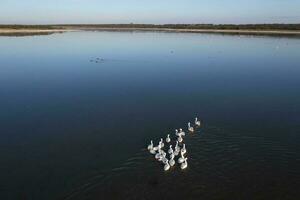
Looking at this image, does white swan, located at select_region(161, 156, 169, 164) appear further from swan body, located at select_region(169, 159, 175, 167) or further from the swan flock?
swan body, located at select_region(169, 159, 175, 167)

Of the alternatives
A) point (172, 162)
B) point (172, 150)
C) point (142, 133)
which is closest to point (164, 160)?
point (172, 162)

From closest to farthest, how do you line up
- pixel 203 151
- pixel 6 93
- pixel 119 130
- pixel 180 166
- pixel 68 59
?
1. pixel 180 166
2. pixel 203 151
3. pixel 119 130
4. pixel 6 93
5. pixel 68 59

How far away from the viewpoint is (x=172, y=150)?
17953 mm

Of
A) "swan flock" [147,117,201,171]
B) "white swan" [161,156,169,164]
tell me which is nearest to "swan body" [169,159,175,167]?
"swan flock" [147,117,201,171]

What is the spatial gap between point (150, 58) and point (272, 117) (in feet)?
107

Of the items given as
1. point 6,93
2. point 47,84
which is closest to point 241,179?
point 6,93

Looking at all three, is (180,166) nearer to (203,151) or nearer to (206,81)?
(203,151)

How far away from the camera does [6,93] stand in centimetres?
2977

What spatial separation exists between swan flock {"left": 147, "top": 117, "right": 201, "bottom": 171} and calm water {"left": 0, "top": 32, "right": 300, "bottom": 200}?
32 cm

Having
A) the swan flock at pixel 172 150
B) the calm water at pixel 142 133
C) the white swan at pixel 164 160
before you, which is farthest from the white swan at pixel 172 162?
the calm water at pixel 142 133

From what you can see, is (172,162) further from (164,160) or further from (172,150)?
(172,150)

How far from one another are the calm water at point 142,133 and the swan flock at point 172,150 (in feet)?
1.06

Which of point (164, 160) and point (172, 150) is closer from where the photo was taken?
point (164, 160)

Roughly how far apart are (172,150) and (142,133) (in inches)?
116
